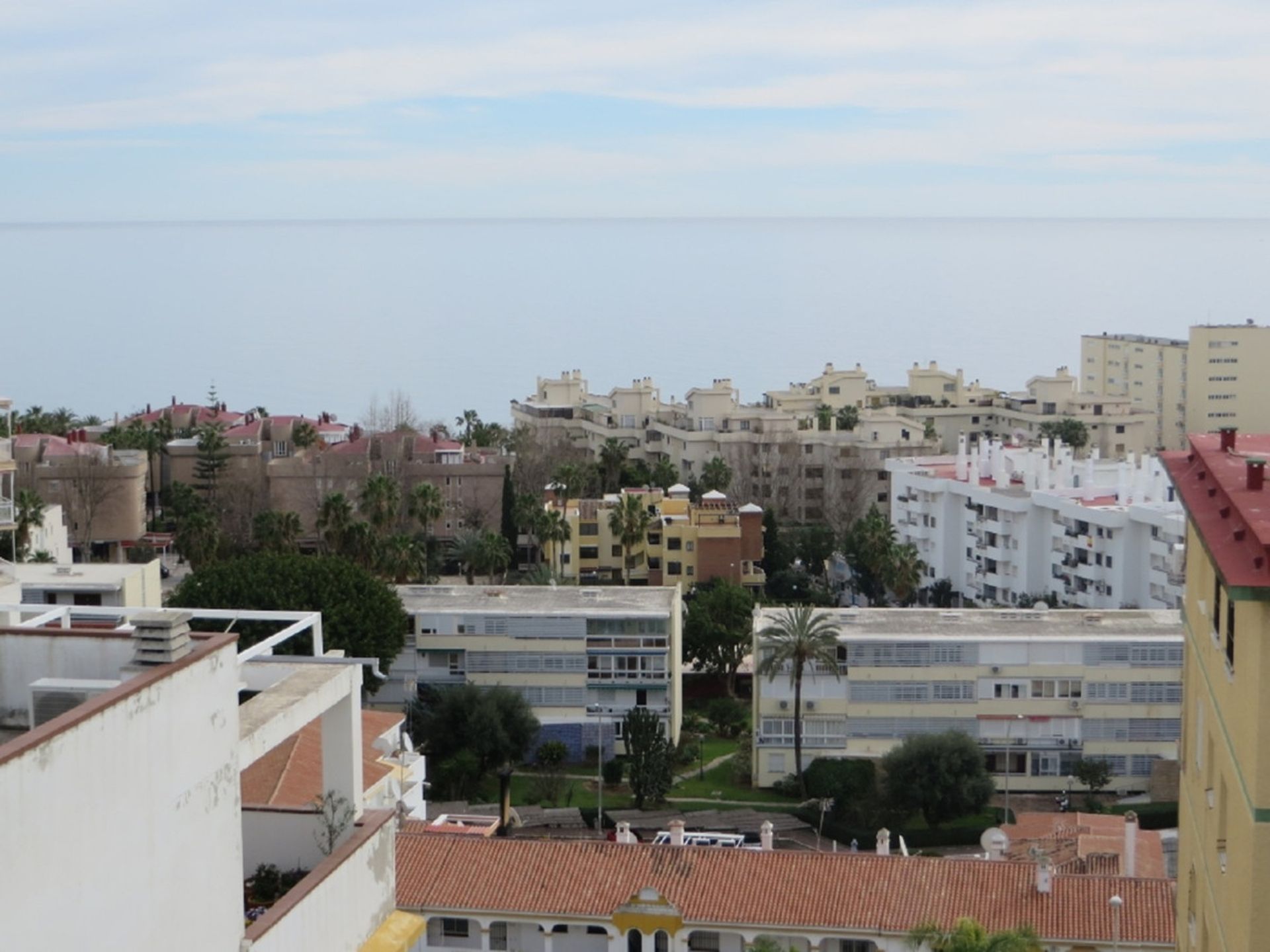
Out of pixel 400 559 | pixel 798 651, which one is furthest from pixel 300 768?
pixel 400 559

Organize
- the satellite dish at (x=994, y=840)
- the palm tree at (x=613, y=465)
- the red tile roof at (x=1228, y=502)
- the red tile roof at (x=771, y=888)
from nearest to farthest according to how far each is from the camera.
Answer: the red tile roof at (x=1228, y=502) < the red tile roof at (x=771, y=888) < the satellite dish at (x=994, y=840) < the palm tree at (x=613, y=465)

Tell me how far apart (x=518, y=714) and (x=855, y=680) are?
271 inches

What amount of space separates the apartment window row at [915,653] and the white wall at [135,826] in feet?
94.7

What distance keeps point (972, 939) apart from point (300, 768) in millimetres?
6963

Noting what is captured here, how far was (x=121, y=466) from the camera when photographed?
6406 centimetres

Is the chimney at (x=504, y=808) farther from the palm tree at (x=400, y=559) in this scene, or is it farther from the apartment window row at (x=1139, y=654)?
the palm tree at (x=400, y=559)

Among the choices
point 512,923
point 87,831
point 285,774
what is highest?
point 87,831

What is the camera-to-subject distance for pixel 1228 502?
10.3 metres

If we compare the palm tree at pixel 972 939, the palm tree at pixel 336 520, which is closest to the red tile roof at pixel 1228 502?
the palm tree at pixel 972 939

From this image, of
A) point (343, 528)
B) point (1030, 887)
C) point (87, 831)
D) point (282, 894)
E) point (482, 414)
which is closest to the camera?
point (87, 831)

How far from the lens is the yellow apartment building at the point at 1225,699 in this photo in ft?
30.1

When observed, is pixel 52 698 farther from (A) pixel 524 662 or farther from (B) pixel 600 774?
(A) pixel 524 662

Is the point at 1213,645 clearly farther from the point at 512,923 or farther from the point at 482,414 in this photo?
the point at 482,414

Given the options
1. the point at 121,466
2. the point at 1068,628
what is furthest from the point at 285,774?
the point at 121,466
